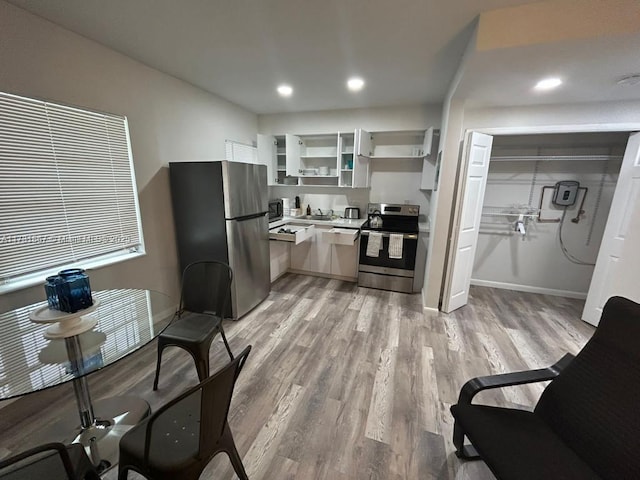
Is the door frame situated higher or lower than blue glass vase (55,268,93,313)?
higher

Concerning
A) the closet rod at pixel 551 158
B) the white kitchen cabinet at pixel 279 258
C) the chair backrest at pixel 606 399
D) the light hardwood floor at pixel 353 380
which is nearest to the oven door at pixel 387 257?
the light hardwood floor at pixel 353 380

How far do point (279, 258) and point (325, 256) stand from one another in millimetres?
706

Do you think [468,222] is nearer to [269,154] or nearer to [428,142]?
[428,142]

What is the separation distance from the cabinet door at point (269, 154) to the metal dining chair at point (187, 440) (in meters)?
3.51

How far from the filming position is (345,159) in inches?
159

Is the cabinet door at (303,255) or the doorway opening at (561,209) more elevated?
the doorway opening at (561,209)

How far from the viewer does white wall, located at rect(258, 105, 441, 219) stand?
3.64 m

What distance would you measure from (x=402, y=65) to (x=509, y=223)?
8.79 ft

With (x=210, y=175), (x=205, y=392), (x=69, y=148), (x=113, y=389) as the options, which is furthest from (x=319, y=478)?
(x=69, y=148)

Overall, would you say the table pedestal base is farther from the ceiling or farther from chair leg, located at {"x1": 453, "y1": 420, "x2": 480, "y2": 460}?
the ceiling

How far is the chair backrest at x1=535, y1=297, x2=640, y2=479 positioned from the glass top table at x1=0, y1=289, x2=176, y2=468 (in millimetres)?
2099

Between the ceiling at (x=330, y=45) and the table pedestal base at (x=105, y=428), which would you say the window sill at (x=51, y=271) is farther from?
the ceiling at (x=330, y=45)

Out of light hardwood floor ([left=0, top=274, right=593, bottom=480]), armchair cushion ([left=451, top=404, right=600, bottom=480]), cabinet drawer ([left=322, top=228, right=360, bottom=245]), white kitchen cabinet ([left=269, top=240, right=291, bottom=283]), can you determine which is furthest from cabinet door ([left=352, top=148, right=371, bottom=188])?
armchair cushion ([left=451, top=404, right=600, bottom=480])

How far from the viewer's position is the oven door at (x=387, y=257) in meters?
3.48
